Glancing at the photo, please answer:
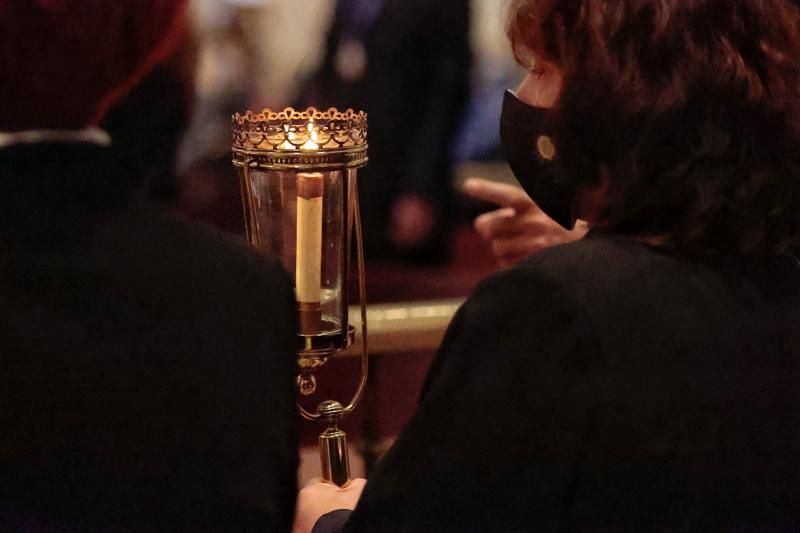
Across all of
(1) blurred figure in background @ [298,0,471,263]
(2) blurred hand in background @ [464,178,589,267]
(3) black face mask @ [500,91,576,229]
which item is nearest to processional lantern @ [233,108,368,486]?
(3) black face mask @ [500,91,576,229]

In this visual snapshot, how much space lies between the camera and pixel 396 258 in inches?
108

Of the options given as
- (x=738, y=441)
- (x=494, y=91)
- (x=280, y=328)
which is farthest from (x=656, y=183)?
(x=494, y=91)

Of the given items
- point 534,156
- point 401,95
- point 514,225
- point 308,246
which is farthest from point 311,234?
point 401,95

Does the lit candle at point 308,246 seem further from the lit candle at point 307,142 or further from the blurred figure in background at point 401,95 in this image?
the blurred figure in background at point 401,95

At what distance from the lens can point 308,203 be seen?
1150mm

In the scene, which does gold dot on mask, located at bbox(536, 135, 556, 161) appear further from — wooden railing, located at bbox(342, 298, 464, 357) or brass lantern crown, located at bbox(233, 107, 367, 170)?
wooden railing, located at bbox(342, 298, 464, 357)

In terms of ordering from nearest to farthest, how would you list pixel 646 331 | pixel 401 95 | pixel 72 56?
pixel 72 56 → pixel 646 331 → pixel 401 95

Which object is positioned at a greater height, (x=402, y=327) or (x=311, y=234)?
(x=311, y=234)

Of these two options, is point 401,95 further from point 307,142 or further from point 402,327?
point 307,142

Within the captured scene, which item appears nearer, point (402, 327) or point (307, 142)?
point (307, 142)

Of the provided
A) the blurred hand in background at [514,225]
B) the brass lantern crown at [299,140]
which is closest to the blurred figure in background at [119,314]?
the brass lantern crown at [299,140]

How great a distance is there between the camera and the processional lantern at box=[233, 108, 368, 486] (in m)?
1.15

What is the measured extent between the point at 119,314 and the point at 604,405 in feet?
1.34

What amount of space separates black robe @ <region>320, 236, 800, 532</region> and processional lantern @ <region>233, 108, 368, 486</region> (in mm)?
267
